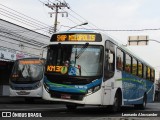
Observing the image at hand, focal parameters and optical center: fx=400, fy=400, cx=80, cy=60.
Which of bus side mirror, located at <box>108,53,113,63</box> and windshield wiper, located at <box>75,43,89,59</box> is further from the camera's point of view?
bus side mirror, located at <box>108,53,113,63</box>

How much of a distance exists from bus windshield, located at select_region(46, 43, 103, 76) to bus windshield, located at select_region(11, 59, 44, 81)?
9264 millimetres

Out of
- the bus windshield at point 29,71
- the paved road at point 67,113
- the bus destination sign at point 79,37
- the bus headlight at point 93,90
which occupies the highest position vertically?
the bus destination sign at point 79,37

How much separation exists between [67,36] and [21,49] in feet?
65.0

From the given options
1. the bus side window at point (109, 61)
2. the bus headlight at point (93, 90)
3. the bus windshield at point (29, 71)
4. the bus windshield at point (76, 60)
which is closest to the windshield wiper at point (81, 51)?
the bus windshield at point (76, 60)

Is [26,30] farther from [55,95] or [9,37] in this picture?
[55,95]

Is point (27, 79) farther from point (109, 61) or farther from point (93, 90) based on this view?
point (93, 90)

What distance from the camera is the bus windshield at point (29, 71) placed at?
81.4 feet

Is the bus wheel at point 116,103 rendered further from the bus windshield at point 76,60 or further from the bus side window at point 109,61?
the bus windshield at point 76,60

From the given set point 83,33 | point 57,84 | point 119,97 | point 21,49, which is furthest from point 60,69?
point 21,49

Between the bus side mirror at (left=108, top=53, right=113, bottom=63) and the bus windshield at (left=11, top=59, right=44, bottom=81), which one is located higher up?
the bus side mirror at (left=108, top=53, right=113, bottom=63)

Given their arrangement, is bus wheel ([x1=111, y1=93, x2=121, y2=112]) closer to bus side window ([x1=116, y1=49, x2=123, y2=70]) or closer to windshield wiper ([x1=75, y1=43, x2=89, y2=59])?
bus side window ([x1=116, y1=49, x2=123, y2=70])

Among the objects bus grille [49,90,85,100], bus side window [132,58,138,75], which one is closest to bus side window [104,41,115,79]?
bus grille [49,90,85,100]

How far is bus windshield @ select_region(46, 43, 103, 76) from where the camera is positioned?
1494 centimetres

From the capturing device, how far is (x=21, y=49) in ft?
115
